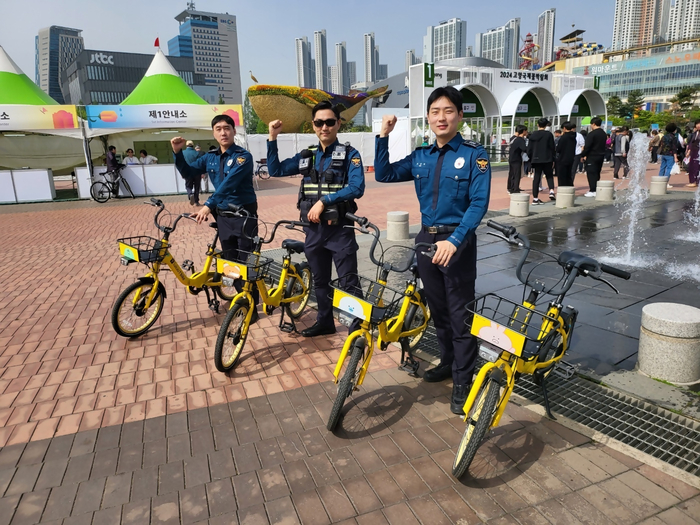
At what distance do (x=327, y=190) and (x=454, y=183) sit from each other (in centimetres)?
128

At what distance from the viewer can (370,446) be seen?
9.43 ft

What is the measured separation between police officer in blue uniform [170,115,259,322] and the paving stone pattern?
73.5 inches

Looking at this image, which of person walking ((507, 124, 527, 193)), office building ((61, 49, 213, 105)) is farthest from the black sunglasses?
office building ((61, 49, 213, 105))

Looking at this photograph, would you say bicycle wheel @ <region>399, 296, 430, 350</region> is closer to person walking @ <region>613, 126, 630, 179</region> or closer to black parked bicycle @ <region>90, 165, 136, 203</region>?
black parked bicycle @ <region>90, 165, 136, 203</region>

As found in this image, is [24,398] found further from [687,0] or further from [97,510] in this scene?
[687,0]

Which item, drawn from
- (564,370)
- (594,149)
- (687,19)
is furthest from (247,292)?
(687,19)

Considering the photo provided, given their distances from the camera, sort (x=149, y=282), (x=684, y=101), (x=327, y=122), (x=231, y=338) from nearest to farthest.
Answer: (x=327, y=122) < (x=231, y=338) < (x=149, y=282) < (x=684, y=101)

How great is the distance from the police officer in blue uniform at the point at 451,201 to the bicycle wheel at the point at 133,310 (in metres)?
2.53

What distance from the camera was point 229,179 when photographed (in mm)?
4508

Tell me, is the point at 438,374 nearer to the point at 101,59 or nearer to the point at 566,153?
the point at 566,153

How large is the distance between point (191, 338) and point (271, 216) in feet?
24.5

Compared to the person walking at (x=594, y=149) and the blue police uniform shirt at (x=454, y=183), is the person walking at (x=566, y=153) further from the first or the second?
the blue police uniform shirt at (x=454, y=183)

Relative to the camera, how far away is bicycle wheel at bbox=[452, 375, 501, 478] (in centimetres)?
244

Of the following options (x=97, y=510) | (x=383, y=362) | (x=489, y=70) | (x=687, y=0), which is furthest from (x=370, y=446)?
Answer: (x=687, y=0)
